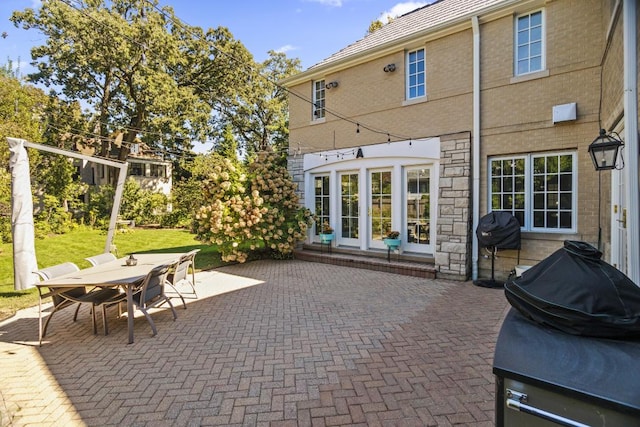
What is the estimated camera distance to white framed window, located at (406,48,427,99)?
28.1 feet

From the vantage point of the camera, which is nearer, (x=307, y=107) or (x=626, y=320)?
(x=626, y=320)

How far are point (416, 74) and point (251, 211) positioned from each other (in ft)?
18.0

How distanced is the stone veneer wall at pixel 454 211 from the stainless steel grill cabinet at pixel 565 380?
19.2ft

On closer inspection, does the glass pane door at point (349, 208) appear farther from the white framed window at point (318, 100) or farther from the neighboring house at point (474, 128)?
the white framed window at point (318, 100)

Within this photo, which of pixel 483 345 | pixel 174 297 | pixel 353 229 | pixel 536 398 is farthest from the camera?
pixel 353 229

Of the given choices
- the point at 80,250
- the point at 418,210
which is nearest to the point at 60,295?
the point at 418,210

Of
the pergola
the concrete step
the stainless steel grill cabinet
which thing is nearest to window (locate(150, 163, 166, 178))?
the concrete step

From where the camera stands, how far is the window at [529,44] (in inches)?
273

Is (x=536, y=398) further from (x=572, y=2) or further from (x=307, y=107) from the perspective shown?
(x=307, y=107)

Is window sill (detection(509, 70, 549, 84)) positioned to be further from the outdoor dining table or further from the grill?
the outdoor dining table

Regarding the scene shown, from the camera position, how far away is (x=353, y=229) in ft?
33.1

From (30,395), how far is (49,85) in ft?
67.7

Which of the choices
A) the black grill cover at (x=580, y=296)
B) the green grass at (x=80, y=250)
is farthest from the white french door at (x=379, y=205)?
the black grill cover at (x=580, y=296)

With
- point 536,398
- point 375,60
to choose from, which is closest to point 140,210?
point 375,60
